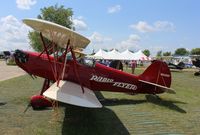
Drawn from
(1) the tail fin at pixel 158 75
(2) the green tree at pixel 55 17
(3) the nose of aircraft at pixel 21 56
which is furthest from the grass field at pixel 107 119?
(2) the green tree at pixel 55 17

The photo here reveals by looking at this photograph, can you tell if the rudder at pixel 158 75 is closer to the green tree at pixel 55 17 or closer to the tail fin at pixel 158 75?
the tail fin at pixel 158 75

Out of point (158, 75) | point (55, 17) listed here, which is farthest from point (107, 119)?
point (55, 17)

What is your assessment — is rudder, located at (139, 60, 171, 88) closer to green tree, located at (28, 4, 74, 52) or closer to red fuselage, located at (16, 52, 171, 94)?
red fuselage, located at (16, 52, 171, 94)

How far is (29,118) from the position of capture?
7988 millimetres

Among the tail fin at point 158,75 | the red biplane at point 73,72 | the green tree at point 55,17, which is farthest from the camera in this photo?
the green tree at point 55,17

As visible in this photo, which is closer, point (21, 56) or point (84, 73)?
point (21, 56)

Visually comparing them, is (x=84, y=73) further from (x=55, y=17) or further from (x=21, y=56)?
(x=55, y=17)

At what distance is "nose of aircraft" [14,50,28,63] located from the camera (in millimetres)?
9883

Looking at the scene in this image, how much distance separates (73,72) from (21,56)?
1.89 metres

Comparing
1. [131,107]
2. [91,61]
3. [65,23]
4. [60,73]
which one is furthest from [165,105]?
[65,23]

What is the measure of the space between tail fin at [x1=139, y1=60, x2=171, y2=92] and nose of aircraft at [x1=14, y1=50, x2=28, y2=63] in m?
4.45

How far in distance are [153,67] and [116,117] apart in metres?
3.65

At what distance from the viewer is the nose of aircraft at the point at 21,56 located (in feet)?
32.4

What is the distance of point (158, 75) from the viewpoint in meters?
11.2
